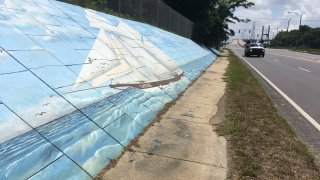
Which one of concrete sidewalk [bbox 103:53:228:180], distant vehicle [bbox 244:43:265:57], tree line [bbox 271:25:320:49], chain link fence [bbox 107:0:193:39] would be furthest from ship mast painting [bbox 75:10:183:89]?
tree line [bbox 271:25:320:49]

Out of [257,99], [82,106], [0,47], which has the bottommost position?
[257,99]

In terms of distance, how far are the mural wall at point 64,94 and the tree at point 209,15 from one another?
30.6 meters

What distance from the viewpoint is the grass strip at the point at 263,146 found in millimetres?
5074

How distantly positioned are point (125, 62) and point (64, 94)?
12.6 ft

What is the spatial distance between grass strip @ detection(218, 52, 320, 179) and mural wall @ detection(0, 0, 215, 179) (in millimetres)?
A: 1607

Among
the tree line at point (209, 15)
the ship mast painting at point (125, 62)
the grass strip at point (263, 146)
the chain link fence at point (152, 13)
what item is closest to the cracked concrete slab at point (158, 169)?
the grass strip at point (263, 146)

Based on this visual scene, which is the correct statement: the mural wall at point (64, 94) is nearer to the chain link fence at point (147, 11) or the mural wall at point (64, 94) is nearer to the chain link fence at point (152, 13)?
the chain link fence at point (147, 11)

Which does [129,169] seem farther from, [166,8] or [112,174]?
[166,8]

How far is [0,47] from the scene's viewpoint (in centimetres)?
551

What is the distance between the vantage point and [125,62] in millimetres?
9359

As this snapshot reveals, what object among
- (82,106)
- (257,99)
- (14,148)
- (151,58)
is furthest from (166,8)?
(14,148)

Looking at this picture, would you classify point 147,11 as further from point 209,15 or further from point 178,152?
point 209,15

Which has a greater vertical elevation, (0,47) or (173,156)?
(0,47)

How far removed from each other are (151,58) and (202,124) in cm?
520
